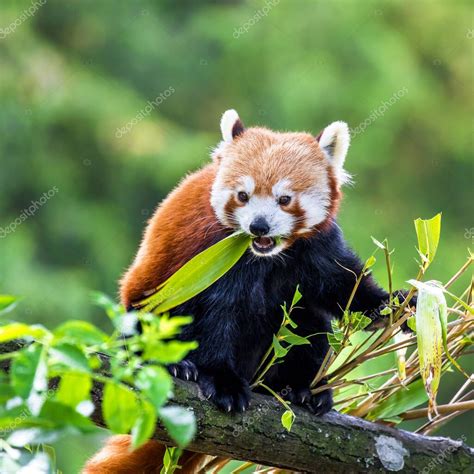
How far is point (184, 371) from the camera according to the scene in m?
2.26

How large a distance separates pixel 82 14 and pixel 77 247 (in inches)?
99.9

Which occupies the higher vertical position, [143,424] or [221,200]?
[143,424]

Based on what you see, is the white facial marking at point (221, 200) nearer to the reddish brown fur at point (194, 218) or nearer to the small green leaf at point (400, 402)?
the reddish brown fur at point (194, 218)

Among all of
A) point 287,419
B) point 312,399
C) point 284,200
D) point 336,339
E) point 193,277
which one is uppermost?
point 284,200

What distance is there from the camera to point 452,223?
8.16m

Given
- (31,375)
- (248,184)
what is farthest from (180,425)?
(248,184)

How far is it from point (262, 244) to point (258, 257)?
0.34ft

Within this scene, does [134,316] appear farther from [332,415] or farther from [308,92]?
[308,92]

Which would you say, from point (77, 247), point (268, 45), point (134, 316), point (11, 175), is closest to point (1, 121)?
point (11, 175)

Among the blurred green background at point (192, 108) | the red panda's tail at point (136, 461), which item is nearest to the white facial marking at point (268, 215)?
the red panda's tail at point (136, 461)

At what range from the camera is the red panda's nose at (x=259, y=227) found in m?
2.35

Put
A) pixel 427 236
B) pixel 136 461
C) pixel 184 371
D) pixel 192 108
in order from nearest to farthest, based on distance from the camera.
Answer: pixel 427 236 → pixel 184 371 → pixel 136 461 → pixel 192 108

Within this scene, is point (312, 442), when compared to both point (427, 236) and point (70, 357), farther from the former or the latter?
point (70, 357)

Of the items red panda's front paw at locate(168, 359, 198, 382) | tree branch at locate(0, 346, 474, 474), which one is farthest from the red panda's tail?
tree branch at locate(0, 346, 474, 474)
